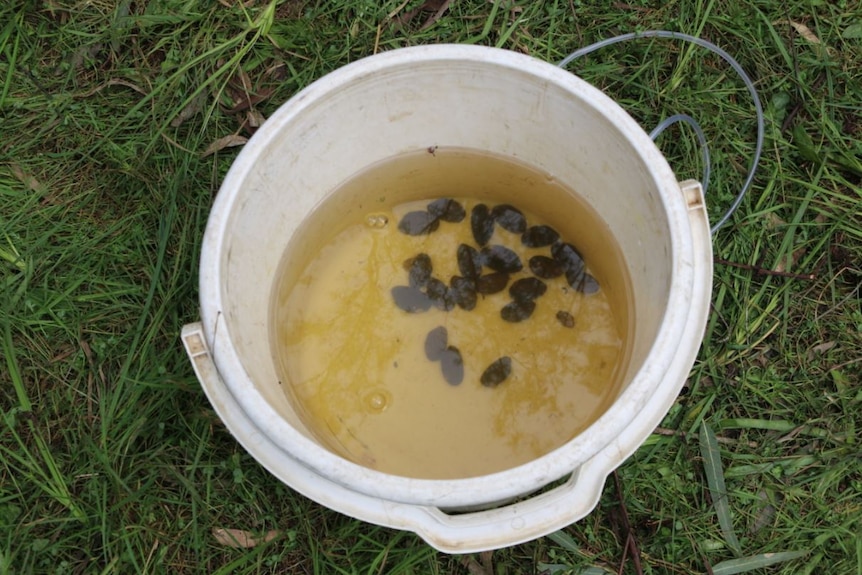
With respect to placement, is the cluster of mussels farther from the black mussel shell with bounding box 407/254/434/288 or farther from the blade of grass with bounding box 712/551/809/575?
the blade of grass with bounding box 712/551/809/575

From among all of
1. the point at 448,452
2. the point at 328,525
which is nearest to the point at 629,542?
the point at 448,452

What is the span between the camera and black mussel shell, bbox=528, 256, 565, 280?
6.01 ft

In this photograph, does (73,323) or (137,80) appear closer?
(73,323)

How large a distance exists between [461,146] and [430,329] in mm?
474

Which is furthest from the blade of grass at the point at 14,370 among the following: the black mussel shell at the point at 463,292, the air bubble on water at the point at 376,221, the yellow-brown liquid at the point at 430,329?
the black mussel shell at the point at 463,292

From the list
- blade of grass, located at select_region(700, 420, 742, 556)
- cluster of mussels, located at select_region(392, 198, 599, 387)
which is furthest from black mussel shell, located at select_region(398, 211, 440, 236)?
blade of grass, located at select_region(700, 420, 742, 556)

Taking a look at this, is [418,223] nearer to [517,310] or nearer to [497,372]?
[517,310]

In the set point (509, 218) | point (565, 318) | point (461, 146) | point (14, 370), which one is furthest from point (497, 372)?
point (14, 370)

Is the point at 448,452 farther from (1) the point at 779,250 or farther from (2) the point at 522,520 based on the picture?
(1) the point at 779,250

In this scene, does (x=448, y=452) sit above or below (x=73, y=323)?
below

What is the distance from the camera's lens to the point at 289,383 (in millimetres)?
1601

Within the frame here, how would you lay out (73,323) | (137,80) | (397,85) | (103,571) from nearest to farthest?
(397,85)
(103,571)
(73,323)
(137,80)

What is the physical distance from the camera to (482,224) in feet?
6.22

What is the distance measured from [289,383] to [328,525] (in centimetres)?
36
